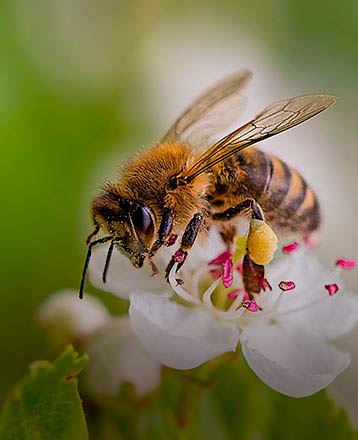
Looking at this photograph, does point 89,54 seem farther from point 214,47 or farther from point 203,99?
point 203,99

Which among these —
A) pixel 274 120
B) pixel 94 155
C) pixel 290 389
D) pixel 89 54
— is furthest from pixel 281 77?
pixel 290 389

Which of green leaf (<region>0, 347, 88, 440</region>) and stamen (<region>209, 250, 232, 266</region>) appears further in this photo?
stamen (<region>209, 250, 232, 266</region>)

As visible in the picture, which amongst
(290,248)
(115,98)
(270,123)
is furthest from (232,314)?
(115,98)

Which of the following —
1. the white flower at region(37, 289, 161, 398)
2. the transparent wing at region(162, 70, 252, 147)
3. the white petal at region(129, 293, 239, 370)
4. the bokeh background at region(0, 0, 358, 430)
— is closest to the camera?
the white petal at region(129, 293, 239, 370)

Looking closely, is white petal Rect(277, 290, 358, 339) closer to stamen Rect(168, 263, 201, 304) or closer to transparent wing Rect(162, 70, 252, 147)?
stamen Rect(168, 263, 201, 304)

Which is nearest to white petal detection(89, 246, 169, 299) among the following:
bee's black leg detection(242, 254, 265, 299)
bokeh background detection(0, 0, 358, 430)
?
bee's black leg detection(242, 254, 265, 299)

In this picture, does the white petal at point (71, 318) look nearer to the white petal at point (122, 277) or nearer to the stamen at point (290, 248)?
the white petal at point (122, 277)

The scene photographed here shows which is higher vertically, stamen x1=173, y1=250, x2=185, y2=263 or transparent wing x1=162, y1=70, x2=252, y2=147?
transparent wing x1=162, y1=70, x2=252, y2=147
